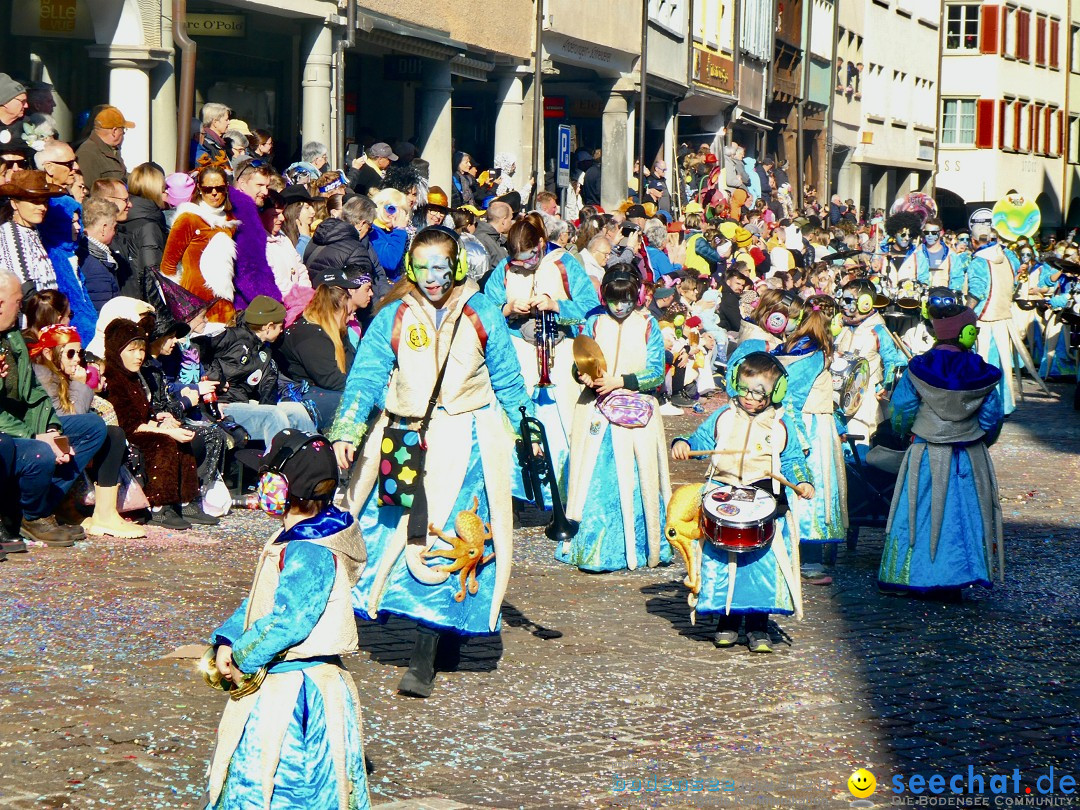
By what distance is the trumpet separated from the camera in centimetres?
515

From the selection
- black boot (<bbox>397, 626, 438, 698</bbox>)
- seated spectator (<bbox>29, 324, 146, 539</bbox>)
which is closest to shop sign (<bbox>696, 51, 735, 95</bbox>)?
seated spectator (<bbox>29, 324, 146, 539</bbox>)

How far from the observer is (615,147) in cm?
3294

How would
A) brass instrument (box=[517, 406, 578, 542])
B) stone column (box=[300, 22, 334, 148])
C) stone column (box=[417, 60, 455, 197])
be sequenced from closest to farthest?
brass instrument (box=[517, 406, 578, 542]) → stone column (box=[300, 22, 334, 148]) → stone column (box=[417, 60, 455, 197])

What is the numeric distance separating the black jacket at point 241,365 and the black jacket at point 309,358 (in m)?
0.43

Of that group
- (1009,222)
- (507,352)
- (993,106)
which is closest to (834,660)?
(507,352)

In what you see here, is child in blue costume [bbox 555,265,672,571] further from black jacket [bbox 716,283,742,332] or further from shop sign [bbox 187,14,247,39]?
black jacket [bbox 716,283,742,332]

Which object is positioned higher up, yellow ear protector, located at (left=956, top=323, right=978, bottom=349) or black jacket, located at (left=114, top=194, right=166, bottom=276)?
black jacket, located at (left=114, top=194, right=166, bottom=276)

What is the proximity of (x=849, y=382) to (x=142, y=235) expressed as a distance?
482 centimetres

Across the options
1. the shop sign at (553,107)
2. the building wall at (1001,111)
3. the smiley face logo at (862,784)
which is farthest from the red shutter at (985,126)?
the smiley face logo at (862,784)

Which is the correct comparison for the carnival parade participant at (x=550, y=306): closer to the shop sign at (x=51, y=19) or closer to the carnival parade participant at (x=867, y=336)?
the carnival parade participant at (x=867, y=336)

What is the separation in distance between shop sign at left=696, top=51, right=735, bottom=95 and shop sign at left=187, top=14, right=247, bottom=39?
19535mm

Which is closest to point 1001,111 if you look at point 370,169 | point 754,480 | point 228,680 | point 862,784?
point 370,169

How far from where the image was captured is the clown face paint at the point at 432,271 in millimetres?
7371

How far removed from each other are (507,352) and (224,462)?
4.53 meters
